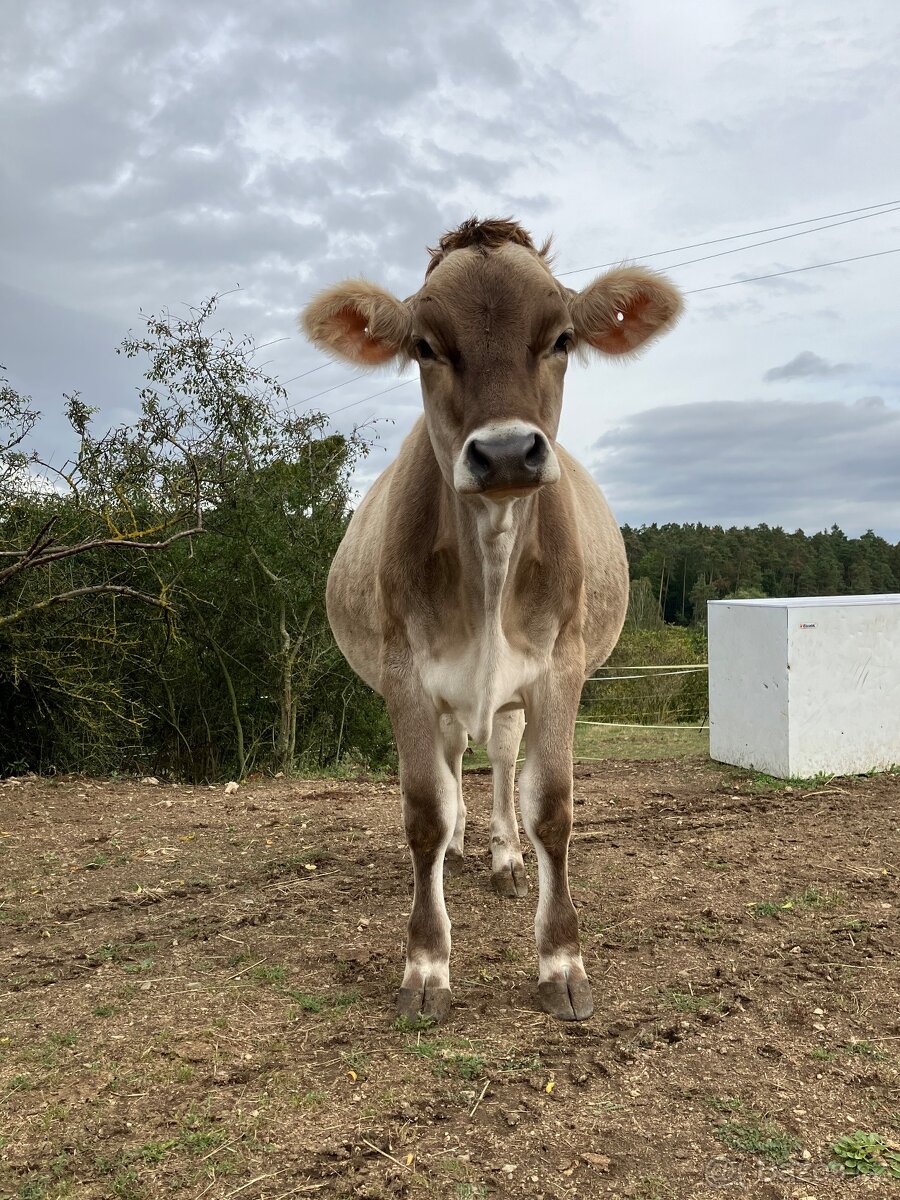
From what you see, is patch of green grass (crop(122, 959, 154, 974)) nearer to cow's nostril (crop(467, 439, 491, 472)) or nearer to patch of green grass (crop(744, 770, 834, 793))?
cow's nostril (crop(467, 439, 491, 472))

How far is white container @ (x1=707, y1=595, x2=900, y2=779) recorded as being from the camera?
944 cm

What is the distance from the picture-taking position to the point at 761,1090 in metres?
2.94

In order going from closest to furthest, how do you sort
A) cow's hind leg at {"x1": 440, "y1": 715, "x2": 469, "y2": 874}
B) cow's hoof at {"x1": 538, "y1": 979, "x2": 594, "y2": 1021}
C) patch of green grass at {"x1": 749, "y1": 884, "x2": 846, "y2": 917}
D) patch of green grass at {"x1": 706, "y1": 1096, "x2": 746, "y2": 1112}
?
patch of green grass at {"x1": 706, "y1": 1096, "x2": 746, "y2": 1112}, cow's hoof at {"x1": 538, "y1": 979, "x2": 594, "y2": 1021}, patch of green grass at {"x1": 749, "y1": 884, "x2": 846, "y2": 917}, cow's hind leg at {"x1": 440, "y1": 715, "x2": 469, "y2": 874}

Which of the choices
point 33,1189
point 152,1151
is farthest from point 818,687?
point 33,1189

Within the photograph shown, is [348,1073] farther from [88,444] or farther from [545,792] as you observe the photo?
[88,444]

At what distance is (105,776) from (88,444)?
137 inches

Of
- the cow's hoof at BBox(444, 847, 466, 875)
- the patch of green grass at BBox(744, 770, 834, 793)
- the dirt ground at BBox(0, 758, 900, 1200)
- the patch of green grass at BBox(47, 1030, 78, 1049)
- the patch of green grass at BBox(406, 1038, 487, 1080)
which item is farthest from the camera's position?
the patch of green grass at BBox(744, 770, 834, 793)

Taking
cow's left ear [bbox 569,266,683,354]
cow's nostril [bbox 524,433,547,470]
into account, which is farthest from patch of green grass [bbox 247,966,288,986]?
cow's left ear [bbox 569,266,683,354]

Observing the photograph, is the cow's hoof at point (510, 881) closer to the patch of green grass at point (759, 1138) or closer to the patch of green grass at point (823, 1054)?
the patch of green grass at point (823, 1054)

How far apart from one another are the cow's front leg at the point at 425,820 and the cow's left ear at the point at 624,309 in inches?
64.7

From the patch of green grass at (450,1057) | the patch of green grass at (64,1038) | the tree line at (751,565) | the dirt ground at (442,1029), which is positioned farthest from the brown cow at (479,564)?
the tree line at (751,565)

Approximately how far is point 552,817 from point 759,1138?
135cm

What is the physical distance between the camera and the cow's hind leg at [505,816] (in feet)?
17.2

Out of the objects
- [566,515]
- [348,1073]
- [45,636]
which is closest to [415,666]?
[566,515]
